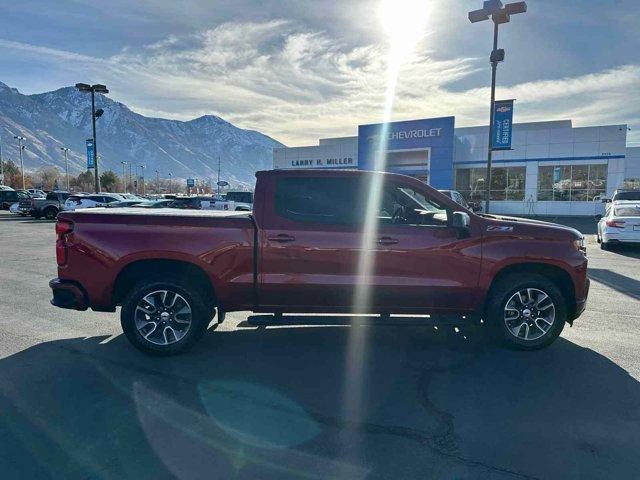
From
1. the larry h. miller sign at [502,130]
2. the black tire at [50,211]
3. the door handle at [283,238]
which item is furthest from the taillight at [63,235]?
the black tire at [50,211]

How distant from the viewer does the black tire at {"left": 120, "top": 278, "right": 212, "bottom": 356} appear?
4637 mm

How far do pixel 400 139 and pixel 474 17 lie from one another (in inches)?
868

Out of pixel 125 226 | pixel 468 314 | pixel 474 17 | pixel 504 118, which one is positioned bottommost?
pixel 468 314

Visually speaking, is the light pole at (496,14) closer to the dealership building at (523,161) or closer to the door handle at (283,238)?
the door handle at (283,238)

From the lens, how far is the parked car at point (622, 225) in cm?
1280

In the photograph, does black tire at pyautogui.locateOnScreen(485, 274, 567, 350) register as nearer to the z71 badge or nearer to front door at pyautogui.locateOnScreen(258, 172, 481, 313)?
front door at pyautogui.locateOnScreen(258, 172, 481, 313)

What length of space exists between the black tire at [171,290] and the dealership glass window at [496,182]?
2948cm

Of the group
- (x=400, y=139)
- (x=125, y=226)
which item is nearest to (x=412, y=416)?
(x=125, y=226)

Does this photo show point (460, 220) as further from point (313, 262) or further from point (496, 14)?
point (496, 14)

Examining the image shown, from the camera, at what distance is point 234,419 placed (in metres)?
3.41

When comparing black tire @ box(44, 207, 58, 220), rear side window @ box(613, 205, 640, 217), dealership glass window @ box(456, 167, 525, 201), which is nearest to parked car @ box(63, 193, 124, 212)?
black tire @ box(44, 207, 58, 220)

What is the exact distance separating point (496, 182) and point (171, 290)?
32435 mm

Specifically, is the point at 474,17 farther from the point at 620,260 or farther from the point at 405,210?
the point at 405,210

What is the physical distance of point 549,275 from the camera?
196 inches
